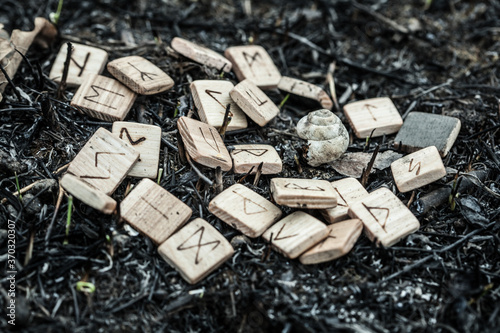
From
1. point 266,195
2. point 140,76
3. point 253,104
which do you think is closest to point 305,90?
point 253,104

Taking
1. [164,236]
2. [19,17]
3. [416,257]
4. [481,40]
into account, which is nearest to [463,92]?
[481,40]

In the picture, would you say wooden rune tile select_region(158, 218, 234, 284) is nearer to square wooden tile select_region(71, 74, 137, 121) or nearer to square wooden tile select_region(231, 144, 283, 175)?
square wooden tile select_region(231, 144, 283, 175)

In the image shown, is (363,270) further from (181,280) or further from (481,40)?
(481,40)

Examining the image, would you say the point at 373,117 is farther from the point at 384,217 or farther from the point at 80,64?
the point at 80,64

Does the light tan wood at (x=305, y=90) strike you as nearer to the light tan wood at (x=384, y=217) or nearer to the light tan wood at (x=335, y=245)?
the light tan wood at (x=384, y=217)

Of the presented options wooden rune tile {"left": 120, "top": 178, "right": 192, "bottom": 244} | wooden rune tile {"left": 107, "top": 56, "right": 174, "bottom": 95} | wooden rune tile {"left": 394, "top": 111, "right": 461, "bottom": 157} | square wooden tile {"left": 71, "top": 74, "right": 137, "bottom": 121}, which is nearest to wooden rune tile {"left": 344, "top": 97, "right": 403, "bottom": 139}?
wooden rune tile {"left": 394, "top": 111, "right": 461, "bottom": 157}

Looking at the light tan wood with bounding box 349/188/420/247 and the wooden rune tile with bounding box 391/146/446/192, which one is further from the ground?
the wooden rune tile with bounding box 391/146/446/192
